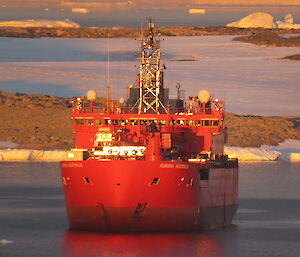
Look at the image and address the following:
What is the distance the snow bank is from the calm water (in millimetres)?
16825

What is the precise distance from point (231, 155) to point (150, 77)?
145ft

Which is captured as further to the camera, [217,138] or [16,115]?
[16,115]

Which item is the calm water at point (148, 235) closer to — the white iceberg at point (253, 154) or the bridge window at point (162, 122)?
the bridge window at point (162, 122)

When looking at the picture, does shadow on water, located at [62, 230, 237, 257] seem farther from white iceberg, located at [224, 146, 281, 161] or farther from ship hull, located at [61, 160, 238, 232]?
white iceberg, located at [224, 146, 281, 161]

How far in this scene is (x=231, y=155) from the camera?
11138 centimetres

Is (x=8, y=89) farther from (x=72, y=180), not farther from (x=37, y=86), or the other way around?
(x=72, y=180)

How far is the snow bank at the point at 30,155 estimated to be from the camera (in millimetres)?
109125

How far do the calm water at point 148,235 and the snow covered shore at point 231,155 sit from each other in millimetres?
16993

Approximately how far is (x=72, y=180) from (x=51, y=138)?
210 ft

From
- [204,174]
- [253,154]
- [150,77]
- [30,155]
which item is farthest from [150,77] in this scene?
[253,154]

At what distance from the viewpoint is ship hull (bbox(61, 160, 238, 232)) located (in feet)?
198

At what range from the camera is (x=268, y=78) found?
144 meters

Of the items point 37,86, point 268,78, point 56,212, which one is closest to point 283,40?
point 268,78

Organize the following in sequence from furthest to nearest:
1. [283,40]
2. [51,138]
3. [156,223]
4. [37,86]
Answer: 1. [283,40]
2. [37,86]
3. [51,138]
4. [156,223]
